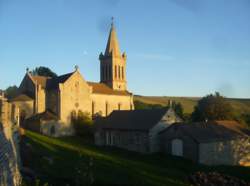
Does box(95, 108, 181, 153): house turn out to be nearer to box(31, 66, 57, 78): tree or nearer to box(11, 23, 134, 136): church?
→ box(11, 23, 134, 136): church

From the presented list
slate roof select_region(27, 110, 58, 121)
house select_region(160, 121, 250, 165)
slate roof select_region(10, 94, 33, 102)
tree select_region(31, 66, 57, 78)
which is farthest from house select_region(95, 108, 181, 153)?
tree select_region(31, 66, 57, 78)

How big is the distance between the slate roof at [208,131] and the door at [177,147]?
1015 mm

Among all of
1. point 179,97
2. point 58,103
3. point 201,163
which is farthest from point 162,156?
point 179,97

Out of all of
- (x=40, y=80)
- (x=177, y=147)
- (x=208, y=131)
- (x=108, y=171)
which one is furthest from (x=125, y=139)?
(x=40, y=80)

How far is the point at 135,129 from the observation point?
39.6 m

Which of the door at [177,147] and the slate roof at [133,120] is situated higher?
the slate roof at [133,120]

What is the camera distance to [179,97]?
132 meters

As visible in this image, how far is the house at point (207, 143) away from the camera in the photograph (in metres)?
32.8

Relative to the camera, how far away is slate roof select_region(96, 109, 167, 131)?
3903 cm

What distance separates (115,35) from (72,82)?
27.5 meters

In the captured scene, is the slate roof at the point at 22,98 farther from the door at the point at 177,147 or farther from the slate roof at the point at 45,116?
the door at the point at 177,147

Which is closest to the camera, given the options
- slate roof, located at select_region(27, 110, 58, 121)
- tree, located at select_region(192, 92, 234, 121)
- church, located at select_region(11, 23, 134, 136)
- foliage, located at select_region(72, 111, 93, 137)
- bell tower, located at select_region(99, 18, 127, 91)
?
slate roof, located at select_region(27, 110, 58, 121)

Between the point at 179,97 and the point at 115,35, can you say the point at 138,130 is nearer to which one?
the point at 115,35

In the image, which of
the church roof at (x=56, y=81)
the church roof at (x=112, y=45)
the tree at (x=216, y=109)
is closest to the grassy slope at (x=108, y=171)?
the church roof at (x=56, y=81)
